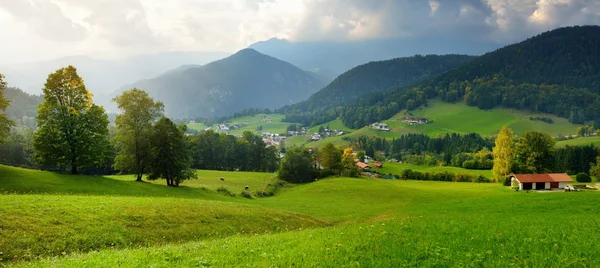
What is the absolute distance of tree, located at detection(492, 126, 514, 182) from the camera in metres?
76.6

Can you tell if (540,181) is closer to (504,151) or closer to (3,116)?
(504,151)

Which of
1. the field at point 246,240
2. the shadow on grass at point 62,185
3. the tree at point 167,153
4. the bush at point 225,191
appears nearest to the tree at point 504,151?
the field at point 246,240

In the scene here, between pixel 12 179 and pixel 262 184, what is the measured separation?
1834 inches

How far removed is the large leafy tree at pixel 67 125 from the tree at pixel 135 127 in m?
4.53

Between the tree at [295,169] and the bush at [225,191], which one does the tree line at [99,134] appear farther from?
the tree at [295,169]

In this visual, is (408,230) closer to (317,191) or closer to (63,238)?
(63,238)

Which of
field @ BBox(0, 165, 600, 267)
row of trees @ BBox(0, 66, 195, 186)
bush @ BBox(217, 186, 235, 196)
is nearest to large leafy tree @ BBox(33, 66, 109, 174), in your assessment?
row of trees @ BBox(0, 66, 195, 186)

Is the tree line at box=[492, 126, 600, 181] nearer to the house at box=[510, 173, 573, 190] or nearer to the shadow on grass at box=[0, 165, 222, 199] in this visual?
the house at box=[510, 173, 573, 190]

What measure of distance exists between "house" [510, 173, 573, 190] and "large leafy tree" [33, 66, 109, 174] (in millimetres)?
Answer: 76831

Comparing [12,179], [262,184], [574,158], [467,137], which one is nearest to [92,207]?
[12,179]

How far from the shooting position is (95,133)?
136ft

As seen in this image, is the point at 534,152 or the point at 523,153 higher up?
the point at 534,152

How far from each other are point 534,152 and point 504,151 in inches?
246

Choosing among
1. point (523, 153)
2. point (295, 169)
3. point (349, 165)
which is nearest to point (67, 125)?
point (295, 169)
